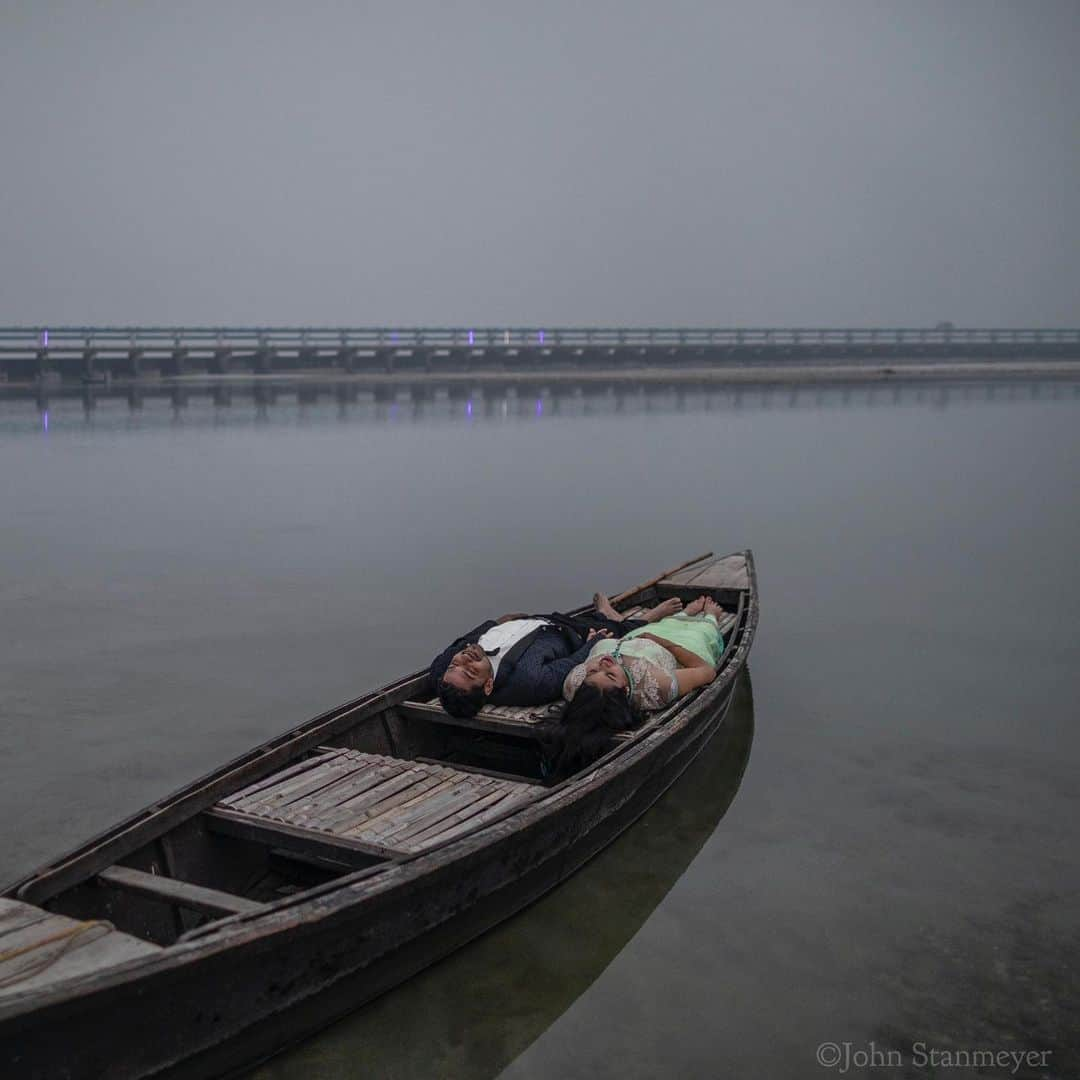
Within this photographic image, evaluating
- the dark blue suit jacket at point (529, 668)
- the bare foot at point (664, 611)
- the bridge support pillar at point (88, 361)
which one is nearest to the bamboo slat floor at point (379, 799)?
the dark blue suit jacket at point (529, 668)

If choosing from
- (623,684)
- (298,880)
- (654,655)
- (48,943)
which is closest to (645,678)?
(623,684)

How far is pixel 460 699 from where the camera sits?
6.17 m

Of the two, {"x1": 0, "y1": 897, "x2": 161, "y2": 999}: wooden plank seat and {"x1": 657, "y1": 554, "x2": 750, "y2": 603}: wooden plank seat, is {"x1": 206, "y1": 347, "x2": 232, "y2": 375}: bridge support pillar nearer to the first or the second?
{"x1": 657, "y1": 554, "x2": 750, "y2": 603}: wooden plank seat

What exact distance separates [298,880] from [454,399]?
1517 inches

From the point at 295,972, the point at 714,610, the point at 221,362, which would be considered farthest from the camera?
the point at 221,362

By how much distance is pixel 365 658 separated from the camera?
9.17 metres

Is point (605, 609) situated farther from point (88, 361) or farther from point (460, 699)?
point (88, 361)

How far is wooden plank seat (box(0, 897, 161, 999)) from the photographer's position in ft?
11.5

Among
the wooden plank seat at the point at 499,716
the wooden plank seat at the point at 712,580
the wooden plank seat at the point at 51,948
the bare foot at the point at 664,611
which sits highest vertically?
the wooden plank seat at the point at 712,580

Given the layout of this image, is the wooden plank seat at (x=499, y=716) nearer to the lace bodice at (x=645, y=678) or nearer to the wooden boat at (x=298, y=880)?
the wooden boat at (x=298, y=880)

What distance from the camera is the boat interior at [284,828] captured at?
3.85 m

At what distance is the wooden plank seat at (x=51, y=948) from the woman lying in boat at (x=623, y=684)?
8.41 ft

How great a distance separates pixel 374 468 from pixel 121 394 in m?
26.1

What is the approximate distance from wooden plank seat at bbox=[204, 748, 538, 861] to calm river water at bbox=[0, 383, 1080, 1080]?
0.57 m
